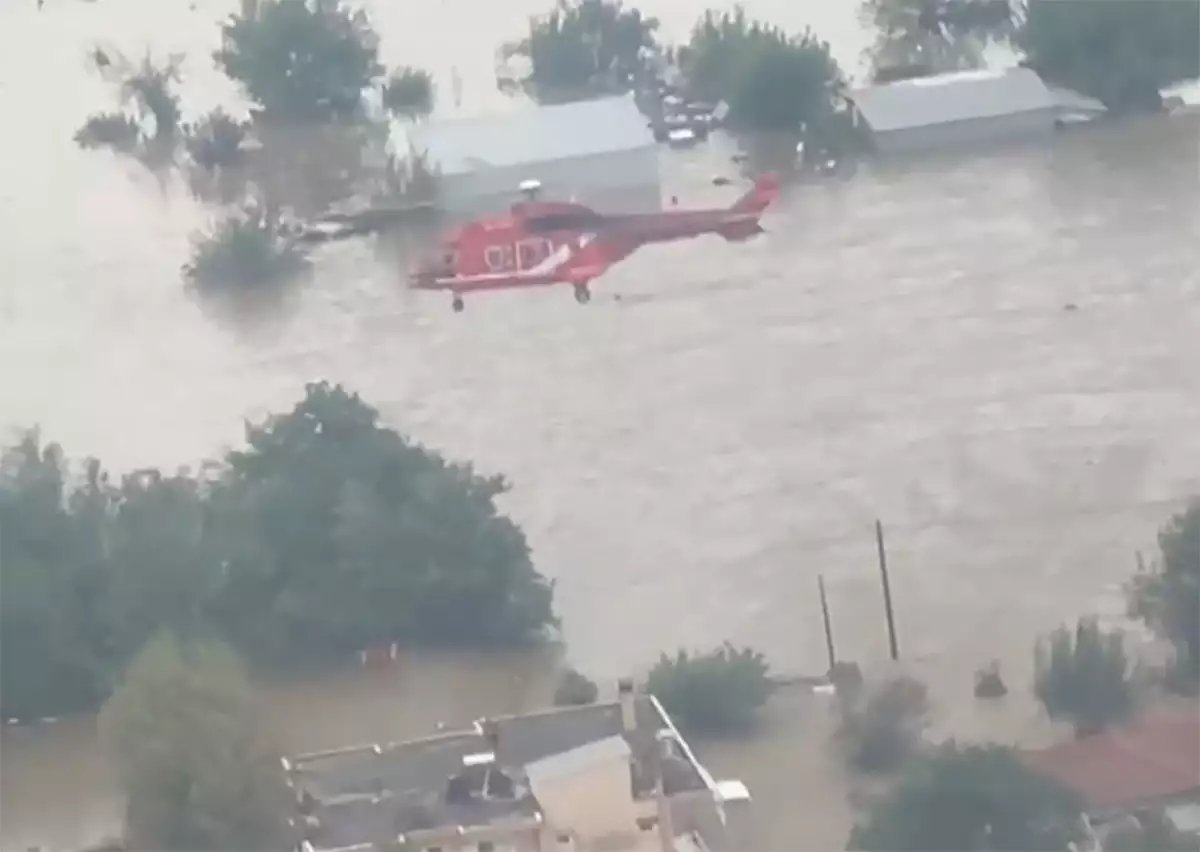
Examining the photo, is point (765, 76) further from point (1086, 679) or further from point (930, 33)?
point (1086, 679)

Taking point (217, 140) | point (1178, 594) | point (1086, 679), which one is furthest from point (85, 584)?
point (217, 140)

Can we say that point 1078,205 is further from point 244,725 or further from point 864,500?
point 244,725

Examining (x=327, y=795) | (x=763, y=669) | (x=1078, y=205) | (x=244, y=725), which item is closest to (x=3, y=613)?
(x=244, y=725)

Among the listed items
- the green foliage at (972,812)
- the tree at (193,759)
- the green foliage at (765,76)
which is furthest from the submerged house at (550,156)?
the green foliage at (972,812)

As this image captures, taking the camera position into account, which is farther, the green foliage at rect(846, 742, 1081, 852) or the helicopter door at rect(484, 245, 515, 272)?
the helicopter door at rect(484, 245, 515, 272)

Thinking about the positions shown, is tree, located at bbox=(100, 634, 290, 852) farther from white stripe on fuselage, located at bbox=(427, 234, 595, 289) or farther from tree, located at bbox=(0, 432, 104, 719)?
white stripe on fuselage, located at bbox=(427, 234, 595, 289)

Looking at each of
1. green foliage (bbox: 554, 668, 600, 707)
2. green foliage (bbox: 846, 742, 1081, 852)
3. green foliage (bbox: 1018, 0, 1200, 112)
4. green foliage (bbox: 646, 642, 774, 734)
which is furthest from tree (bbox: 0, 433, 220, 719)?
green foliage (bbox: 1018, 0, 1200, 112)
